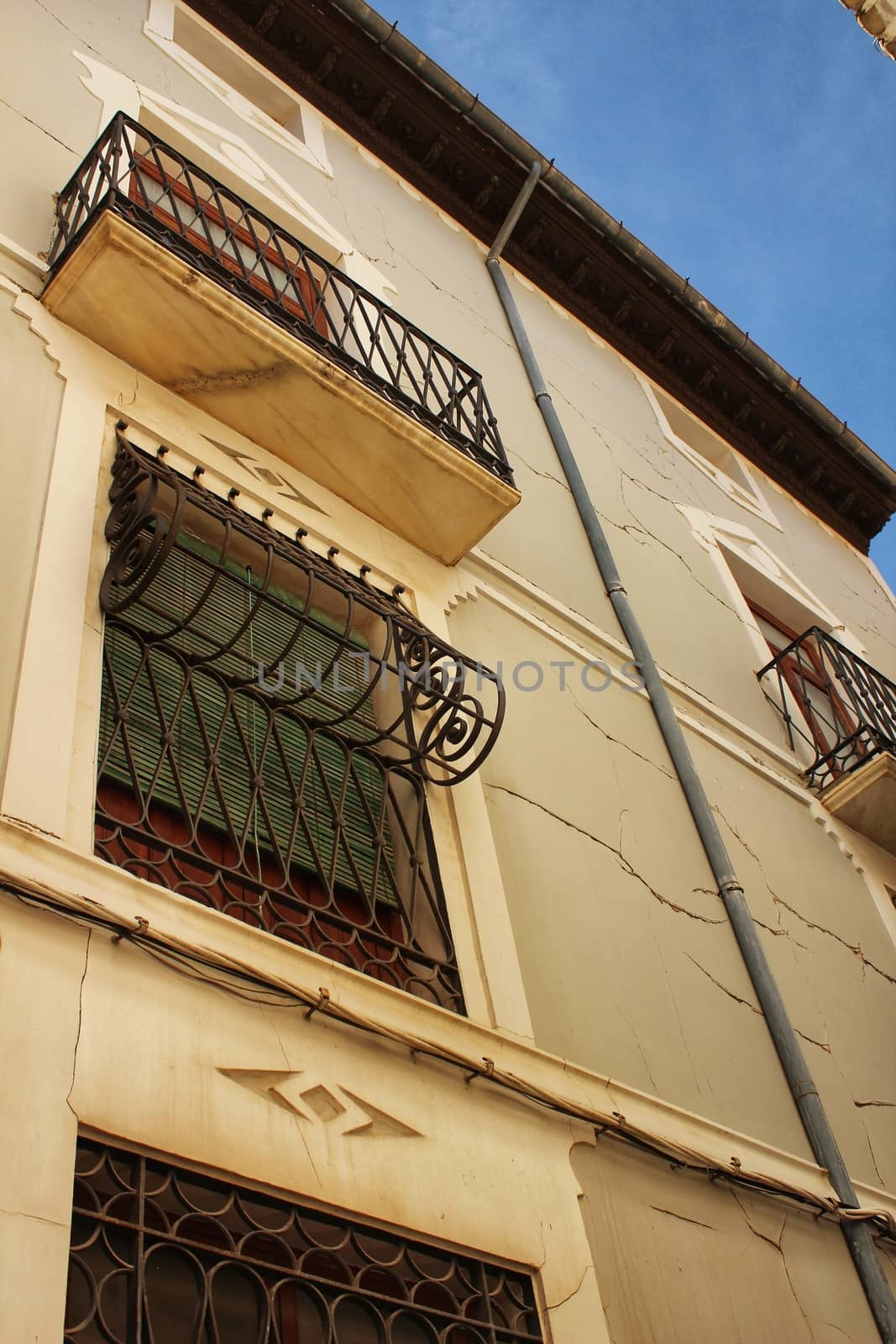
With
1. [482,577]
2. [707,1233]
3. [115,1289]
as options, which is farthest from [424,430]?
[115,1289]

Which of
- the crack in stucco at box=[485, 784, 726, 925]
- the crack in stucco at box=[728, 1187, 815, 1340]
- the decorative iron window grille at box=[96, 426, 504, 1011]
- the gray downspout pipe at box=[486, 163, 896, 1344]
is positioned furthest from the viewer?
the crack in stucco at box=[485, 784, 726, 925]

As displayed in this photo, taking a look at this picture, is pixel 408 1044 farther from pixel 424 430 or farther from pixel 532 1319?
pixel 424 430

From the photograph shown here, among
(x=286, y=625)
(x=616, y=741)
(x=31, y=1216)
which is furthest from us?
(x=616, y=741)

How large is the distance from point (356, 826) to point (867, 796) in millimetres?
3764

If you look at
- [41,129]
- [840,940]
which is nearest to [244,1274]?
[840,940]

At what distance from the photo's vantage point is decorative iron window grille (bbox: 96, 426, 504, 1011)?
396 cm

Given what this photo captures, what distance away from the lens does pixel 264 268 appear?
5.89 metres

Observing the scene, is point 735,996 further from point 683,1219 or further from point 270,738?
point 270,738

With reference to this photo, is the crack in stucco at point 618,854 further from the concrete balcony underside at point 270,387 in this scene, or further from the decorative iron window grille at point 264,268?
the decorative iron window grille at point 264,268

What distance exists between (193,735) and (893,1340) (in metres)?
3.05

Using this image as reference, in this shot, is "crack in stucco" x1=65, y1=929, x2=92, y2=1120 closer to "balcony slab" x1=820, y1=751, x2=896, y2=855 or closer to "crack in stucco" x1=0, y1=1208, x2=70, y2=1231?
"crack in stucco" x1=0, y1=1208, x2=70, y2=1231

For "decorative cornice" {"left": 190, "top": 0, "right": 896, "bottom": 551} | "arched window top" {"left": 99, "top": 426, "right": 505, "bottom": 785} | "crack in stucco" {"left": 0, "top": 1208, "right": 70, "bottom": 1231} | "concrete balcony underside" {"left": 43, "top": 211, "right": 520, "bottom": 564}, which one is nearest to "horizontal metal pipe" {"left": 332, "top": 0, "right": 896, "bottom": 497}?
"decorative cornice" {"left": 190, "top": 0, "right": 896, "bottom": 551}

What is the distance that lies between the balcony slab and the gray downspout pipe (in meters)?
1.28

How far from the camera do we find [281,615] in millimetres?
5094
